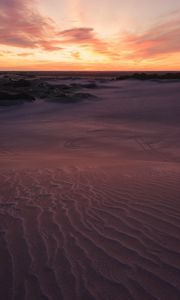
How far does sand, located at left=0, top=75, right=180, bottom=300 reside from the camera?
261cm

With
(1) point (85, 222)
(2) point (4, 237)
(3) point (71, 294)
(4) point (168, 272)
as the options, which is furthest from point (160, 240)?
(2) point (4, 237)

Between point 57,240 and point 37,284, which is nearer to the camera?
point 37,284

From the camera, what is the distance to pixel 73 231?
3492mm

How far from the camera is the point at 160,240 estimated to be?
3.22 metres

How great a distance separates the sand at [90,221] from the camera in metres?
2.61

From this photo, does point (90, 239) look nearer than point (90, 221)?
Yes

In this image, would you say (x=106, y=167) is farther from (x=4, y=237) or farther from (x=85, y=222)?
(x=4, y=237)

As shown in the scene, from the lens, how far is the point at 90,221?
12.2 ft

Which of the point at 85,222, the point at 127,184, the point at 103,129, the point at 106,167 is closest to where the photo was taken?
the point at 85,222

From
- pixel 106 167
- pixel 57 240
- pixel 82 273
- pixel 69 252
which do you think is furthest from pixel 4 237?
pixel 106 167

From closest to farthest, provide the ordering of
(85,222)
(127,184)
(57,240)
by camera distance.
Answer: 1. (57,240)
2. (85,222)
3. (127,184)

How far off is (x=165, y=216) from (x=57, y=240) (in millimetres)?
1311

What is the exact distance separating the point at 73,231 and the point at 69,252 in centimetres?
43

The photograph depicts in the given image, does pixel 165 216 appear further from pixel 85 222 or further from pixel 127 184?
pixel 127 184
